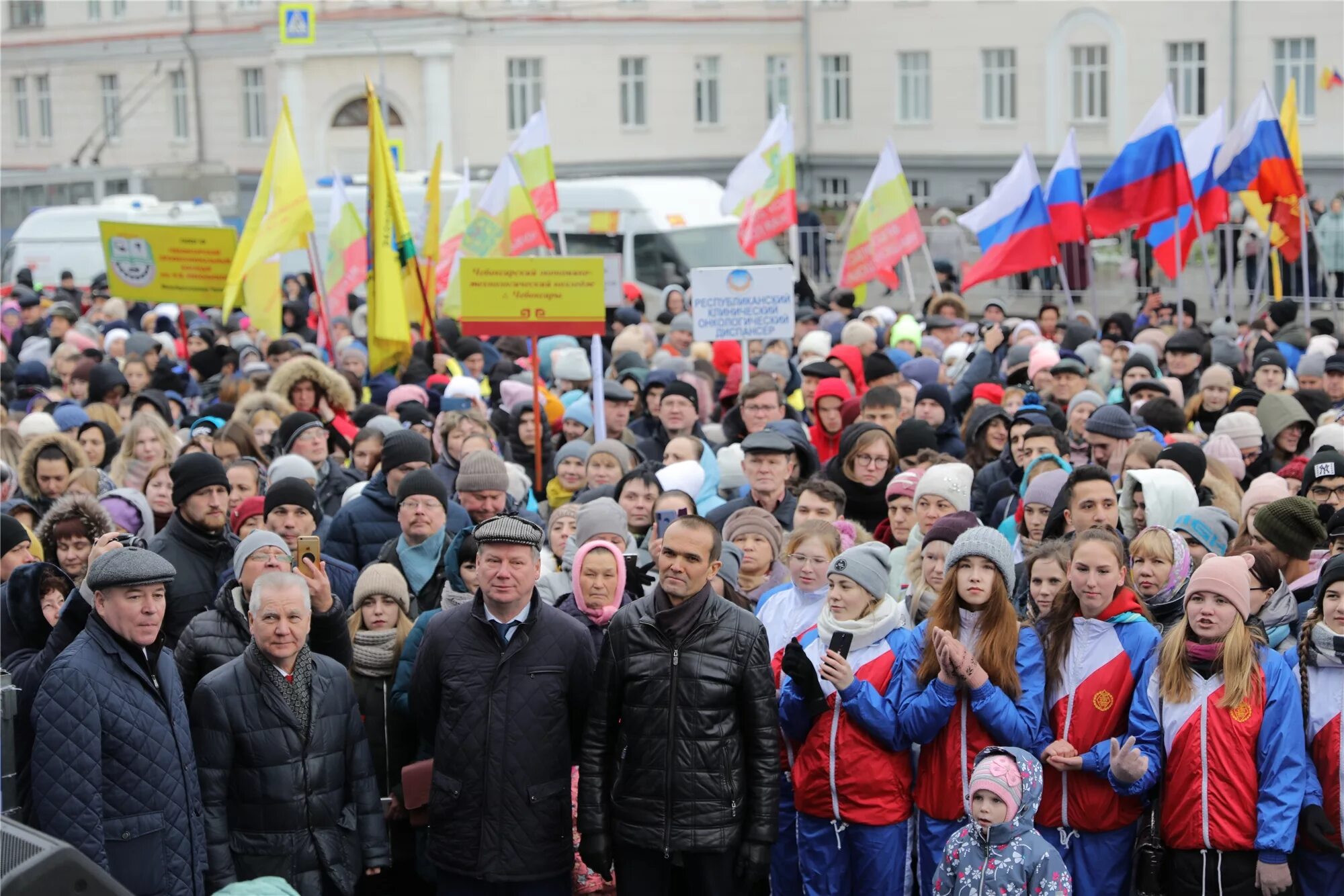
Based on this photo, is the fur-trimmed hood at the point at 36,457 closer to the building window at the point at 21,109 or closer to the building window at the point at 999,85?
the building window at the point at 999,85

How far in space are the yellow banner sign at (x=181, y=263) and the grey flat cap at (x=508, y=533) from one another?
1024 cm

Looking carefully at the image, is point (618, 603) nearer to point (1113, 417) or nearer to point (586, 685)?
point (586, 685)

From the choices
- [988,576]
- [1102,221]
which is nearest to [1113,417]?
[988,576]

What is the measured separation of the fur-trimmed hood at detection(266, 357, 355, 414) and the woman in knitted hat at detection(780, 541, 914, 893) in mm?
6159

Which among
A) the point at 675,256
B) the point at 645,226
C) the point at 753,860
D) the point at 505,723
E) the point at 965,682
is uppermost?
the point at 645,226

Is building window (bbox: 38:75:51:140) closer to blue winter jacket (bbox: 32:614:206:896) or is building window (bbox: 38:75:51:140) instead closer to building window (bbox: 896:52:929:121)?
building window (bbox: 896:52:929:121)

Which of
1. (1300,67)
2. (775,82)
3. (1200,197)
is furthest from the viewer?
(775,82)

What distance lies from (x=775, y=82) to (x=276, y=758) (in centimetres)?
3937

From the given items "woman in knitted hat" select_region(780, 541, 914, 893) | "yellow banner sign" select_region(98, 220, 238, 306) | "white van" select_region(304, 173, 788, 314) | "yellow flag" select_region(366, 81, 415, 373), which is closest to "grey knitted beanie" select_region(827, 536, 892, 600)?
"woman in knitted hat" select_region(780, 541, 914, 893)

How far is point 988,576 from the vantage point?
6.16 m

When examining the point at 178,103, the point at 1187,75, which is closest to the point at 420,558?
the point at 1187,75

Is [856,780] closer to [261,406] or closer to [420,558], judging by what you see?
[420,558]

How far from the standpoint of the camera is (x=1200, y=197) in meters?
16.7

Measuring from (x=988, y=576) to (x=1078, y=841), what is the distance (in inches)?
38.1
